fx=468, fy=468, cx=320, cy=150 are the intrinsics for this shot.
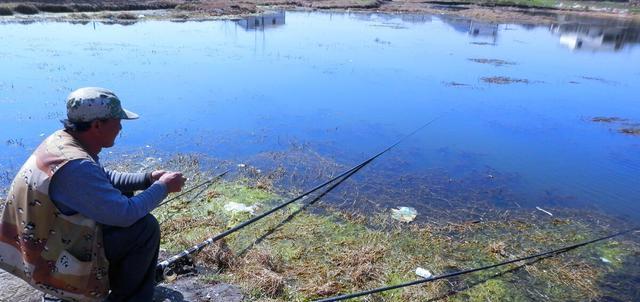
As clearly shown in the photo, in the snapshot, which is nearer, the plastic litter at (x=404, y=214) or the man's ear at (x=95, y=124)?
the man's ear at (x=95, y=124)

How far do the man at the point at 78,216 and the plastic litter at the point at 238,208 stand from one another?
2.42 metres

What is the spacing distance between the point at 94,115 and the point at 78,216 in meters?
0.52

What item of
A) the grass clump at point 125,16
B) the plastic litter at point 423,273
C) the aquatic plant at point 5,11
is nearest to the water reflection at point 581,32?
the grass clump at point 125,16

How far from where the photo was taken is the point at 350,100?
10.9 meters

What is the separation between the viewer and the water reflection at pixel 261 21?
79.0ft

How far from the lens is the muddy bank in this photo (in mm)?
22484

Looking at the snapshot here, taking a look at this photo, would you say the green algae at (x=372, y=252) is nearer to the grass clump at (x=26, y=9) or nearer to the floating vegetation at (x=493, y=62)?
the floating vegetation at (x=493, y=62)

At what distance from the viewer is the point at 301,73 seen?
13.2 m

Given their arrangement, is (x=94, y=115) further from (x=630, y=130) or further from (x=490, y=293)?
(x=630, y=130)

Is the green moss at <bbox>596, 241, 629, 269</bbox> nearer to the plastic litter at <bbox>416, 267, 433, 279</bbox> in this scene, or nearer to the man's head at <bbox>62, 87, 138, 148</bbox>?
the plastic litter at <bbox>416, 267, 433, 279</bbox>

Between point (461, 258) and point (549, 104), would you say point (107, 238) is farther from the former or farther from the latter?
point (549, 104)

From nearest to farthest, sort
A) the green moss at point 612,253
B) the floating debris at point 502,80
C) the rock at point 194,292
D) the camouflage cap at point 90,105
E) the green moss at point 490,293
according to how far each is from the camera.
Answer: the camouflage cap at point 90,105 < the rock at point 194,292 < the green moss at point 490,293 < the green moss at point 612,253 < the floating debris at point 502,80

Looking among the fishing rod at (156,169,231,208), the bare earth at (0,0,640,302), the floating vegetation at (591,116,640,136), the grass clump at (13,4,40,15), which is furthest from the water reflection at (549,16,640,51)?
the grass clump at (13,4,40,15)

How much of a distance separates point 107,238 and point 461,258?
11.3 ft
